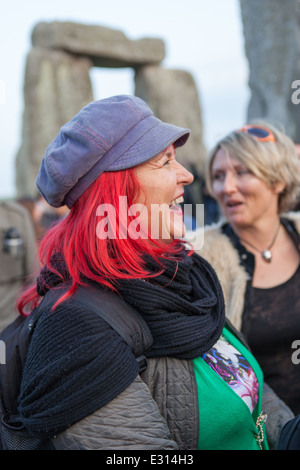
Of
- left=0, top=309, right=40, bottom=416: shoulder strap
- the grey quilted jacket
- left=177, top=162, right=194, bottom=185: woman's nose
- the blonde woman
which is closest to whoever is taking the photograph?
the grey quilted jacket

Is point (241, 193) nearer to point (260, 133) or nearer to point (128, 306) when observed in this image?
point (260, 133)

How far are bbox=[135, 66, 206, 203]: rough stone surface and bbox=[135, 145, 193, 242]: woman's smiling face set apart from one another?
8.44 m

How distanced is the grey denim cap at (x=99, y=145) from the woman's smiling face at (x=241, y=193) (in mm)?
884

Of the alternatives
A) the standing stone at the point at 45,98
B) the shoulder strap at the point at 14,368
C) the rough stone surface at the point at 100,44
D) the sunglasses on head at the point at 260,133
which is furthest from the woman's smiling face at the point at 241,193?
the rough stone surface at the point at 100,44

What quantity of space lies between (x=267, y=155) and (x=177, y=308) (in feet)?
3.74

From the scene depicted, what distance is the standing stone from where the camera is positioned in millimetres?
8859

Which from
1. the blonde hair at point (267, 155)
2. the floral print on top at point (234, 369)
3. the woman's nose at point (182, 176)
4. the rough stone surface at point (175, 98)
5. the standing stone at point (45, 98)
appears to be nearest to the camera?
the floral print on top at point (234, 369)

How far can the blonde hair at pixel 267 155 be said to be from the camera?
2.07 m

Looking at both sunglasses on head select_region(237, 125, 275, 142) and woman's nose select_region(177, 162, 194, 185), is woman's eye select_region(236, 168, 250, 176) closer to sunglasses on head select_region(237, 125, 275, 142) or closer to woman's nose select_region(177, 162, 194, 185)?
sunglasses on head select_region(237, 125, 275, 142)

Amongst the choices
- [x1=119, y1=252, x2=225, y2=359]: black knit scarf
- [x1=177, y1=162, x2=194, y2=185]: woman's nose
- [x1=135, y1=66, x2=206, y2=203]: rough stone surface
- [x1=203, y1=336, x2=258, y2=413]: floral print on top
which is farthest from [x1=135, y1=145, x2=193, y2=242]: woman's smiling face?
[x1=135, y1=66, x2=206, y2=203]: rough stone surface

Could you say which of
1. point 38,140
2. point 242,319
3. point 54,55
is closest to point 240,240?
point 242,319

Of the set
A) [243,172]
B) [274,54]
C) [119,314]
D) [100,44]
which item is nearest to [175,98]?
[100,44]

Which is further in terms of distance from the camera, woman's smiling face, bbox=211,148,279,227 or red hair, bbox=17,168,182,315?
woman's smiling face, bbox=211,148,279,227

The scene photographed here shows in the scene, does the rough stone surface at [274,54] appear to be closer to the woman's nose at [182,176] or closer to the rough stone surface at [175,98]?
the woman's nose at [182,176]
